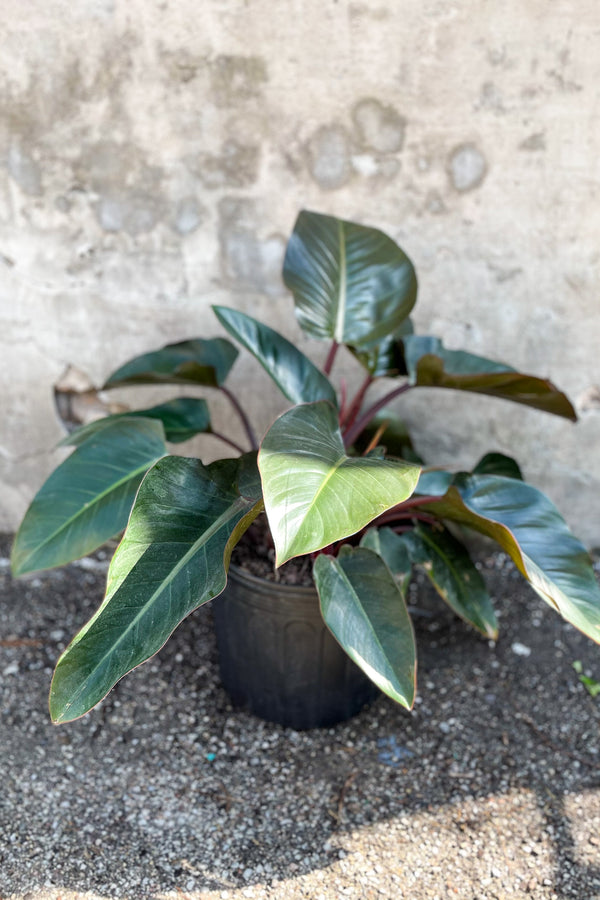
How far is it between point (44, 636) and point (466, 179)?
158cm

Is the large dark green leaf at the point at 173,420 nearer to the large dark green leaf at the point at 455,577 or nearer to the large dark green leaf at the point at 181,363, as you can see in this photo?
the large dark green leaf at the point at 181,363

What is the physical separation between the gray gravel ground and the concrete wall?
0.68 m

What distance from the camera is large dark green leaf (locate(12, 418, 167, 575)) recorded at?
146 centimetres

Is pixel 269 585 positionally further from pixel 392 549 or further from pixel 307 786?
pixel 307 786

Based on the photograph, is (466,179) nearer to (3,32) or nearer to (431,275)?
(431,275)

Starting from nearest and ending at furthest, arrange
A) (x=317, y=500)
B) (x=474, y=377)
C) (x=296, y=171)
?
1. (x=317, y=500)
2. (x=474, y=377)
3. (x=296, y=171)

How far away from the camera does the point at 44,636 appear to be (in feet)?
6.40

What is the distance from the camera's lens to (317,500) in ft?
3.55

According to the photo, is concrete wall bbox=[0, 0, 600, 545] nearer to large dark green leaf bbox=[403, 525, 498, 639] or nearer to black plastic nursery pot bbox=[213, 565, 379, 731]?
large dark green leaf bbox=[403, 525, 498, 639]

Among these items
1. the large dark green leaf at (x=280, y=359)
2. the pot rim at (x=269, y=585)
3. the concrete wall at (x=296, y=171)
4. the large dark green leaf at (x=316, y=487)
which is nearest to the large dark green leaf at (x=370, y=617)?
the pot rim at (x=269, y=585)

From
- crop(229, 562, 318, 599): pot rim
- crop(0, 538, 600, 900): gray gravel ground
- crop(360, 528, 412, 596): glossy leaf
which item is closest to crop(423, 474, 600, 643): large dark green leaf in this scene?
crop(360, 528, 412, 596): glossy leaf

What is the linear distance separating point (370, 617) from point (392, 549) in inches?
11.1

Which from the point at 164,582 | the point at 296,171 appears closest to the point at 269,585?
the point at 164,582

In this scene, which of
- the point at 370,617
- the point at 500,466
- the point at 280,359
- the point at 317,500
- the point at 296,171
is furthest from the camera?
the point at 296,171
